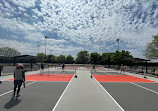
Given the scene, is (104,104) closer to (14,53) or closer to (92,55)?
(92,55)

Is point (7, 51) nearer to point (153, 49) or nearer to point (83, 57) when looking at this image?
point (83, 57)

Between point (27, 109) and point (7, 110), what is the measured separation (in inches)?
31.7

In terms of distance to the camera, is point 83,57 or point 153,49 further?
point 83,57

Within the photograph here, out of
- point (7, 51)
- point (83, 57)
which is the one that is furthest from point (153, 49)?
point (7, 51)

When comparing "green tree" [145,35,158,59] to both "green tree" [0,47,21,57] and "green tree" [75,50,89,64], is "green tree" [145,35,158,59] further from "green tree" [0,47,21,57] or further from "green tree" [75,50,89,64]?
"green tree" [0,47,21,57]

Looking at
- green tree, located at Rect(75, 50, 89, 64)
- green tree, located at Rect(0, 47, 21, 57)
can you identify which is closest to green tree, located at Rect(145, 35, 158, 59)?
green tree, located at Rect(75, 50, 89, 64)

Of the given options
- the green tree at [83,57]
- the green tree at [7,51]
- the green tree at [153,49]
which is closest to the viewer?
the green tree at [153,49]

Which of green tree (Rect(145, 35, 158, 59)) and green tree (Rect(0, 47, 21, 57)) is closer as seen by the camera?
green tree (Rect(145, 35, 158, 59))

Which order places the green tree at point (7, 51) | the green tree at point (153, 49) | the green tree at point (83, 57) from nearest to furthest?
the green tree at point (153, 49), the green tree at point (7, 51), the green tree at point (83, 57)

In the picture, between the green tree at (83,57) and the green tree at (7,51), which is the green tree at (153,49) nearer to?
the green tree at (83,57)

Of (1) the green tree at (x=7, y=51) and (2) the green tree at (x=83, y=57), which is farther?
(2) the green tree at (x=83, y=57)

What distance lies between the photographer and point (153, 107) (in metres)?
5.20

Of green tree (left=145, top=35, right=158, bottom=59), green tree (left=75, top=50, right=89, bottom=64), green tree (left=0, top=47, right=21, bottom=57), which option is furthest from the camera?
green tree (left=75, top=50, right=89, bottom=64)

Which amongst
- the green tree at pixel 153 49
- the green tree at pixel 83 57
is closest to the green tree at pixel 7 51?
the green tree at pixel 83 57
